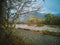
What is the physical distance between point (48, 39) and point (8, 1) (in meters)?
0.75

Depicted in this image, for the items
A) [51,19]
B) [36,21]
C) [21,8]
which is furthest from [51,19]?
[21,8]

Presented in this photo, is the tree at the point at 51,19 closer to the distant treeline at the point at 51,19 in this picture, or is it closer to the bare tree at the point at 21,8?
the distant treeline at the point at 51,19

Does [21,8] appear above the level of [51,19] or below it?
above

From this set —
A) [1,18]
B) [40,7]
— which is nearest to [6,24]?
[1,18]

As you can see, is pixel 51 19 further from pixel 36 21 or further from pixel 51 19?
pixel 36 21

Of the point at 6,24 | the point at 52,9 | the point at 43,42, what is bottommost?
the point at 43,42

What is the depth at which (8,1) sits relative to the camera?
2400mm

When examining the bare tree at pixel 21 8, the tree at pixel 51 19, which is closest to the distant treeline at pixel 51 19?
the tree at pixel 51 19

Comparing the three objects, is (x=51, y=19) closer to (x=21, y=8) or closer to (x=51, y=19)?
(x=51, y=19)

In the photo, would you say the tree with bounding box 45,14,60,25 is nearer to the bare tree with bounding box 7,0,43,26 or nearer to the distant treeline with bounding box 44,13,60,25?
the distant treeline with bounding box 44,13,60,25

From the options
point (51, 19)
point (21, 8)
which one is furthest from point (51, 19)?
point (21, 8)

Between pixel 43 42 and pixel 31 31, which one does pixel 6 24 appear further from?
pixel 43 42

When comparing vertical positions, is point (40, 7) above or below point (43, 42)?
above

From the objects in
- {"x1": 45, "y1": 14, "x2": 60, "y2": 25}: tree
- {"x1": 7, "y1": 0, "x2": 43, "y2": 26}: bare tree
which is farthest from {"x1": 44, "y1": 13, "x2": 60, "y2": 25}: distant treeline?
{"x1": 7, "y1": 0, "x2": 43, "y2": 26}: bare tree
